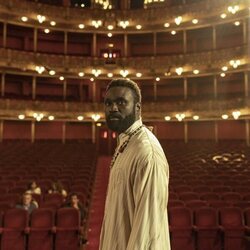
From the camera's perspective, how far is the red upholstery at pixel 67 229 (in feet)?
15.1

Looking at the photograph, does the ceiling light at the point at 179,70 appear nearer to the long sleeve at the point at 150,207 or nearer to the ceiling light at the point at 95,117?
the ceiling light at the point at 95,117

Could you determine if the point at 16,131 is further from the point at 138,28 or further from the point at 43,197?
the point at 43,197

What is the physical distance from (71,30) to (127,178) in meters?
17.4

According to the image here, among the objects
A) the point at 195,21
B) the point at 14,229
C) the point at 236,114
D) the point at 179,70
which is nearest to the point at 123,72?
the point at 179,70

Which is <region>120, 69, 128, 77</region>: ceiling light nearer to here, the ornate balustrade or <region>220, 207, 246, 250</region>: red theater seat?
the ornate balustrade

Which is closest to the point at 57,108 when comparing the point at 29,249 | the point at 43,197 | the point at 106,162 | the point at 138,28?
the point at 106,162

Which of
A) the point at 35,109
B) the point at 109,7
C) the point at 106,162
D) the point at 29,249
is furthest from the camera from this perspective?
the point at 109,7

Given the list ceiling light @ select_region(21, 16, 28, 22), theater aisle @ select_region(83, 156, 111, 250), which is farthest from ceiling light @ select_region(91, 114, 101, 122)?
ceiling light @ select_region(21, 16, 28, 22)

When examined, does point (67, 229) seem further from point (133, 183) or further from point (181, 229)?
point (133, 183)

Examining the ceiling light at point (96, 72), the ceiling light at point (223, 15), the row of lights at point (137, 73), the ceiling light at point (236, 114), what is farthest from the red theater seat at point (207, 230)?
the ceiling light at point (223, 15)

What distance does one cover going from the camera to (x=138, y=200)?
110cm

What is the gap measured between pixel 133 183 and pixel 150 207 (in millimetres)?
101

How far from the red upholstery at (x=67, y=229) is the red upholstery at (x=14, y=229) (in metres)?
0.43

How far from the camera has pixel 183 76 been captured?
16984 mm
